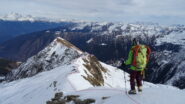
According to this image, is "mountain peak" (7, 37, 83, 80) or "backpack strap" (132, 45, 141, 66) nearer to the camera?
"backpack strap" (132, 45, 141, 66)

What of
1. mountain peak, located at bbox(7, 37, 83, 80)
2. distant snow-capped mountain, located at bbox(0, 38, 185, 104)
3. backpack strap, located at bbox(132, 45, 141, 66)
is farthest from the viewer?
mountain peak, located at bbox(7, 37, 83, 80)

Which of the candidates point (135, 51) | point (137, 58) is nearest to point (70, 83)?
point (137, 58)

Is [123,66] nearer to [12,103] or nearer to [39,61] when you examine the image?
[12,103]

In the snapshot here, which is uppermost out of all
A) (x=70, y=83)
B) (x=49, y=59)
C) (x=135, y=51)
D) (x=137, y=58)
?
(x=135, y=51)

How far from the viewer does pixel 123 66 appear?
21.9m

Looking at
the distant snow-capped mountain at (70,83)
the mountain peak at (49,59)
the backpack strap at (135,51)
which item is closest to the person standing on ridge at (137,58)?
the backpack strap at (135,51)

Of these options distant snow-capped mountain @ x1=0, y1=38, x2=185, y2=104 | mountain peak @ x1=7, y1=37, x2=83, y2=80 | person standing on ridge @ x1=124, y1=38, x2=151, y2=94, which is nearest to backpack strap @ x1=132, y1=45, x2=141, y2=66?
person standing on ridge @ x1=124, y1=38, x2=151, y2=94

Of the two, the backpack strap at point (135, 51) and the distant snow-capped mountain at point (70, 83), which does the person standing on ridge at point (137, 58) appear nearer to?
the backpack strap at point (135, 51)

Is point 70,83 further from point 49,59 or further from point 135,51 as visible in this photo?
point 49,59

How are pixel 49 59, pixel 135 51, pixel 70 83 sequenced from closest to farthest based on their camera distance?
1. pixel 135 51
2. pixel 70 83
3. pixel 49 59

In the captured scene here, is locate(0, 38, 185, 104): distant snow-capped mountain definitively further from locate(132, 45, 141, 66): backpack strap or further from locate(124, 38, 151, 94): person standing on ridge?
locate(132, 45, 141, 66): backpack strap

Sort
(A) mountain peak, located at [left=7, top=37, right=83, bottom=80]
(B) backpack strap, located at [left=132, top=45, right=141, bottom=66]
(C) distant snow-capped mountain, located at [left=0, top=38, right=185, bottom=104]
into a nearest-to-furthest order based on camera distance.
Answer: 1. (B) backpack strap, located at [left=132, top=45, right=141, bottom=66]
2. (C) distant snow-capped mountain, located at [left=0, top=38, right=185, bottom=104]
3. (A) mountain peak, located at [left=7, top=37, right=83, bottom=80]

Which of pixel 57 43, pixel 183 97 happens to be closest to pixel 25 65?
pixel 57 43

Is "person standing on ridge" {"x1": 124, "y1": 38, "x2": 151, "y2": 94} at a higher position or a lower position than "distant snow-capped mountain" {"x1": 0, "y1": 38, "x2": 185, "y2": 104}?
higher
